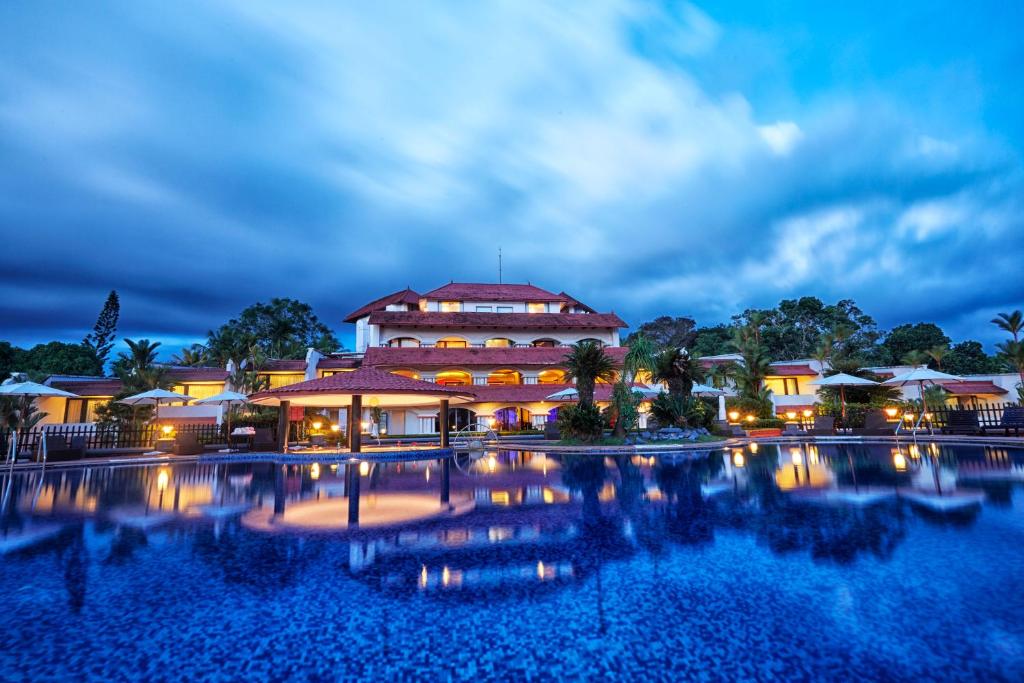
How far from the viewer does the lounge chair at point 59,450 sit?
1884cm

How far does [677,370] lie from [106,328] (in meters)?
76.8

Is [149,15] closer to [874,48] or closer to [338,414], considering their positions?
[338,414]

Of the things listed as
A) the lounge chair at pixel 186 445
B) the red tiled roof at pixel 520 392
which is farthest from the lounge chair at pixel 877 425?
the lounge chair at pixel 186 445

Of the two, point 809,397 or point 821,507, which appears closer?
point 821,507

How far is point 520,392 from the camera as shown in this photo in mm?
31297

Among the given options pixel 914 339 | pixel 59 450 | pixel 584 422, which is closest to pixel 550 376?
pixel 584 422

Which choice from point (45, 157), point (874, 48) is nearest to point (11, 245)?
point (45, 157)

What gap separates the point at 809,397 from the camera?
39.5 m

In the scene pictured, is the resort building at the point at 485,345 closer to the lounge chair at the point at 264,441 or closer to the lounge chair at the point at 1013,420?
the lounge chair at the point at 264,441

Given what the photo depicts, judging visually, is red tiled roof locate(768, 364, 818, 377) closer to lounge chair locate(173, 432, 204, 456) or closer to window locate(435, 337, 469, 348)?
window locate(435, 337, 469, 348)

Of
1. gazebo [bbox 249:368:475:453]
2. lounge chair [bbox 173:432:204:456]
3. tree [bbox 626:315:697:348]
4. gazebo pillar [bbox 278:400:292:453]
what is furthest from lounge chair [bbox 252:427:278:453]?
tree [bbox 626:315:697:348]

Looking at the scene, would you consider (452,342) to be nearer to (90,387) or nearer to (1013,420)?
(90,387)

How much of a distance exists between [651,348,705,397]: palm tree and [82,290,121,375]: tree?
68.8 metres

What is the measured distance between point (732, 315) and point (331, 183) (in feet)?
179
